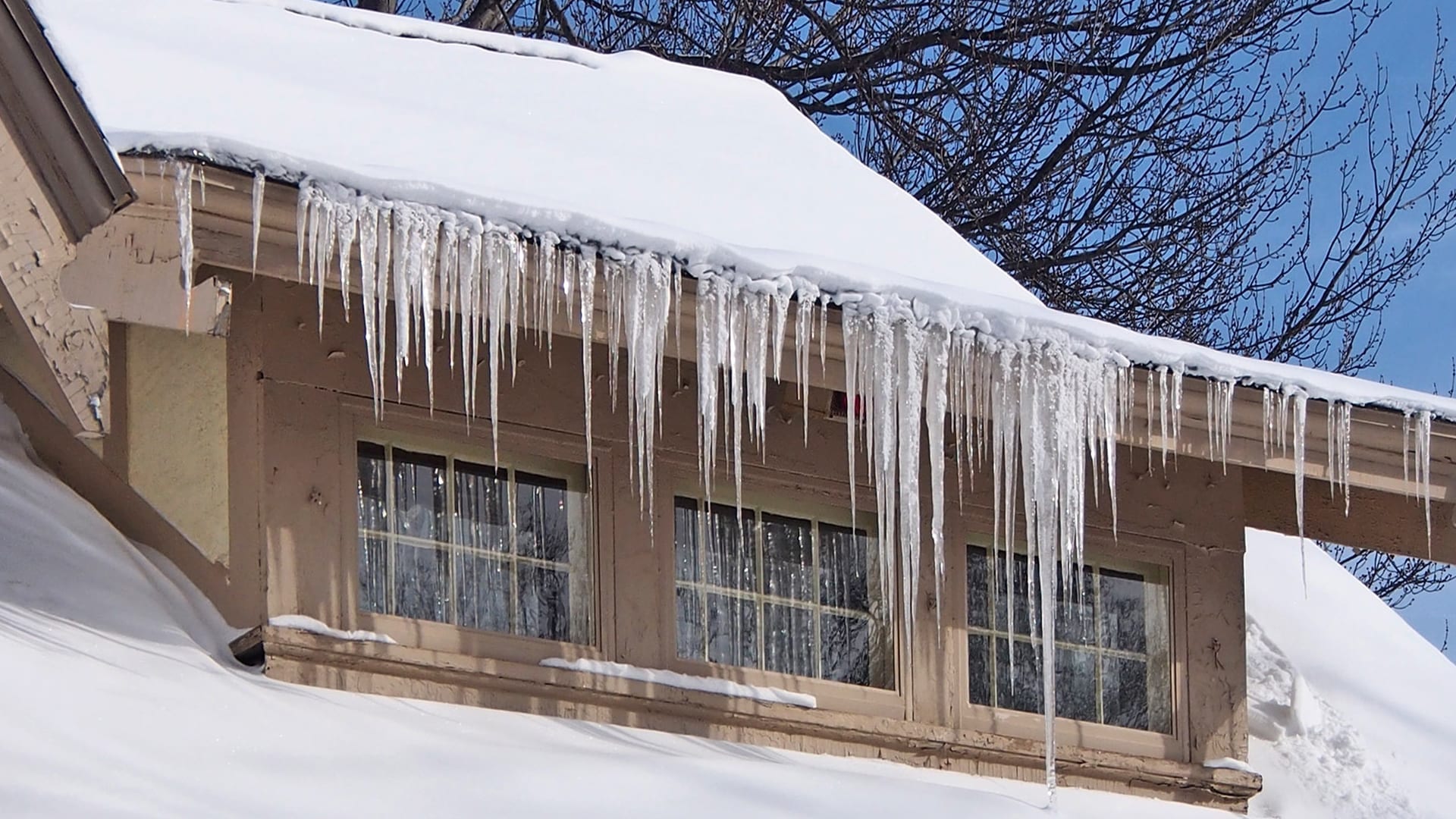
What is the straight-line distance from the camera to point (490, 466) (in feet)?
21.7

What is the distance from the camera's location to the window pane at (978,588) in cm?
729

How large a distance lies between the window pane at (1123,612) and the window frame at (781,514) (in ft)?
2.90

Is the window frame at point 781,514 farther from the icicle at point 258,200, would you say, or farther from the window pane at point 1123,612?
the icicle at point 258,200

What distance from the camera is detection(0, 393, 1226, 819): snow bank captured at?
467 centimetres

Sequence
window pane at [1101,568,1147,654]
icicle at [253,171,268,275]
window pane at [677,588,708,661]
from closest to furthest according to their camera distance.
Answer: icicle at [253,171,268,275] → window pane at [677,588,708,661] → window pane at [1101,568,1147,654]

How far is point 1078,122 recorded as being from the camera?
15.4 m

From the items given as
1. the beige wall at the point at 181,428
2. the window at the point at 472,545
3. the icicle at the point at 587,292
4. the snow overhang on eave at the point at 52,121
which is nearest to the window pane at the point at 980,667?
the window at the point at 472,545

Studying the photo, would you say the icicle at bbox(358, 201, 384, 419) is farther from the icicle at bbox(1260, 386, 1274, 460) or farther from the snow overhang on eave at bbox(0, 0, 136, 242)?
the icicle at bbox(1260, 386, 1274, 460)

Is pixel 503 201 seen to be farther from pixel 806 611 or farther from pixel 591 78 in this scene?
pixel 591 78

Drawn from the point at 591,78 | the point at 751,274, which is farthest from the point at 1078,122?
the point at 751,274

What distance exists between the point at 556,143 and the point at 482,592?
180 cm

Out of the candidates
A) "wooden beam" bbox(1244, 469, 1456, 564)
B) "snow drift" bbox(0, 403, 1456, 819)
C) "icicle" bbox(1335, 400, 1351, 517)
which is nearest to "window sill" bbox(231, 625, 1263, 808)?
"snow drift" bbox(0, 403, 1456, 819)

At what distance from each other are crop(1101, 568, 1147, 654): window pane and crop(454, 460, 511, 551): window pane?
2304mm

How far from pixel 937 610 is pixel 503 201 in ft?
7.80
